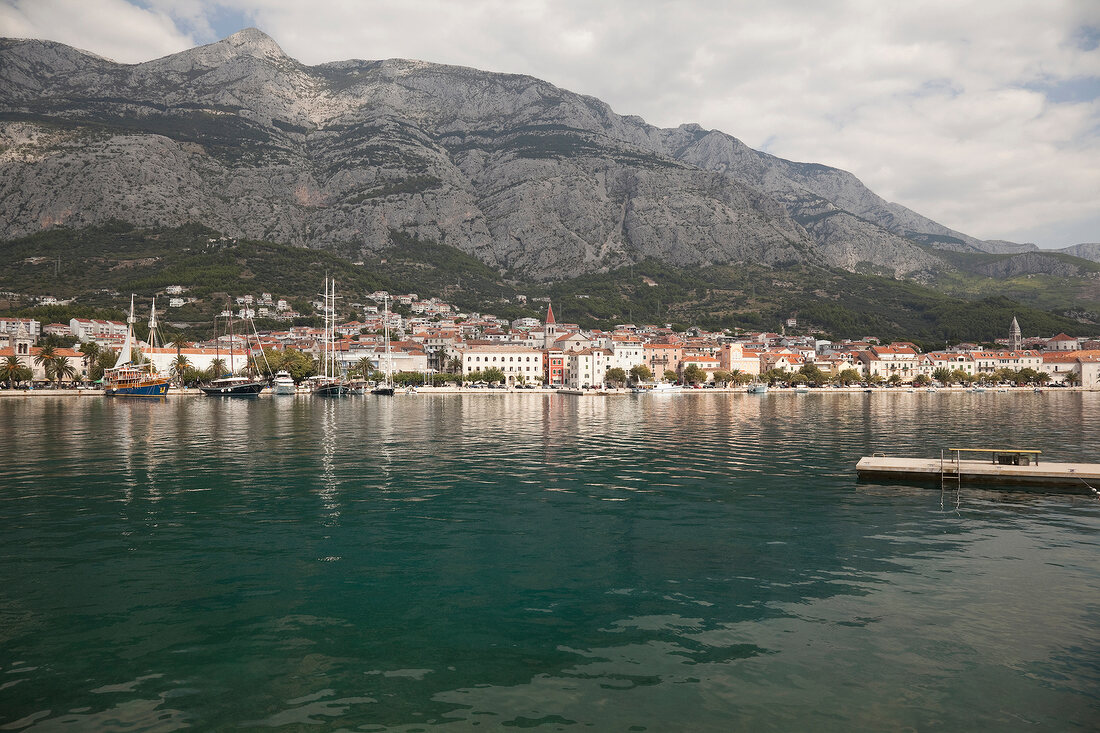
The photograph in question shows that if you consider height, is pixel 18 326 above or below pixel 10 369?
above

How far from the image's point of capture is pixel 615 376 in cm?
13250

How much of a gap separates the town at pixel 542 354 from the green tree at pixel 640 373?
9.9 inches

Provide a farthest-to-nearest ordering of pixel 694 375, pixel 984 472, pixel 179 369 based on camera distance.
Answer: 1. pixel 694 375
2. pixel 179 369
3. pixel 984 472

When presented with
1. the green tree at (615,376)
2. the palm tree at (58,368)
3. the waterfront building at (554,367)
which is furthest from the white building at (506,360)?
the palm tree at (58,368)

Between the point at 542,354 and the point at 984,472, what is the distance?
393ft

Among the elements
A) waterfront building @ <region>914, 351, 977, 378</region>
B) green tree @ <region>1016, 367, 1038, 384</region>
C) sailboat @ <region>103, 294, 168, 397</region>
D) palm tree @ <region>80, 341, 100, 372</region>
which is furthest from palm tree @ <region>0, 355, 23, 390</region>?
green tree @ <region>1016, 367, 1038, 384</region>

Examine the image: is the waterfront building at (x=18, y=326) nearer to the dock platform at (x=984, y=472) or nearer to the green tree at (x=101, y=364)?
the green tree at (x=101, y=364)

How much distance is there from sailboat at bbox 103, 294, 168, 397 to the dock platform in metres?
96.0

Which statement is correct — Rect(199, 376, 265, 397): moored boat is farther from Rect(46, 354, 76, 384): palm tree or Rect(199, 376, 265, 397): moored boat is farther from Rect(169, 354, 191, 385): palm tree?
Rect(46, 354, 76, 384): palm tree

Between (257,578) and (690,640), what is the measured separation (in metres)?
8.07

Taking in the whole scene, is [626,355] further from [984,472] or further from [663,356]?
[984,472]

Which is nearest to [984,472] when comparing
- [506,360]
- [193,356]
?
[506,360]

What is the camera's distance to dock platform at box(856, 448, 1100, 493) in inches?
864

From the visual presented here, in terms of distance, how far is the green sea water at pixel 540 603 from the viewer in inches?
293
